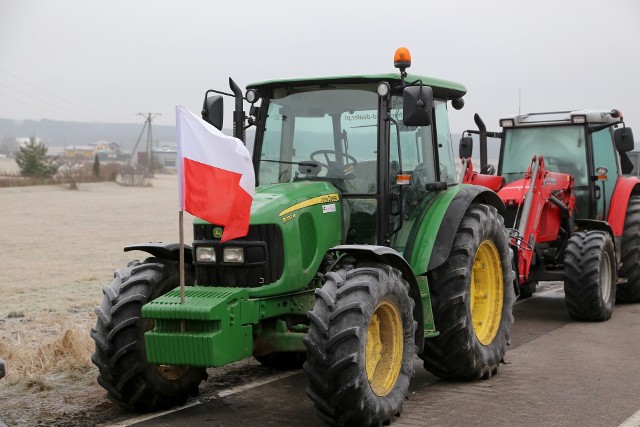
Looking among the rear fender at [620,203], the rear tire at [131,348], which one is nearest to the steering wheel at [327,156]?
the rear tire at [131,348]

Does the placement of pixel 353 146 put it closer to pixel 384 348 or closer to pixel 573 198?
pixel 384 348

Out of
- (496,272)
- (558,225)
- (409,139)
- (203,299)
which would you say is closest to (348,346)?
(203,299)

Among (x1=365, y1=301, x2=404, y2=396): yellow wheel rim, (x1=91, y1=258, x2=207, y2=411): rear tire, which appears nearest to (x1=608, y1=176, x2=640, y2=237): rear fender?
(x1=365, y1=301, x2=404, y2=396): yellow wheel rim

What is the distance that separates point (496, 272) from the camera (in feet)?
27.1

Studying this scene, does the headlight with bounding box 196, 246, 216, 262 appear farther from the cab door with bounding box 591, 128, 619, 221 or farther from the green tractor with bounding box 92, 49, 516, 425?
the cab door with bounding box 591, 128, 619, 221

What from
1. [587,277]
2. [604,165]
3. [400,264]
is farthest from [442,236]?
[604,165]

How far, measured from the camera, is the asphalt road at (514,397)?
6367 mm

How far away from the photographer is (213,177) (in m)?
A: 6.19

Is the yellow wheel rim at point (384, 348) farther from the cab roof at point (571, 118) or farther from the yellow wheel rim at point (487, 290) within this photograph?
the cab roof at point (571, 118)

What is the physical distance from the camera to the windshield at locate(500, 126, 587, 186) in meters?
12.2

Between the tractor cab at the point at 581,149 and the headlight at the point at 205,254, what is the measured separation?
6.98 metres

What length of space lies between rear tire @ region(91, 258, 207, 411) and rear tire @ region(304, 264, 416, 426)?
4.32 ft

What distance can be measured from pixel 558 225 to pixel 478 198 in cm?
371

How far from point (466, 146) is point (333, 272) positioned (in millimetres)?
6693
